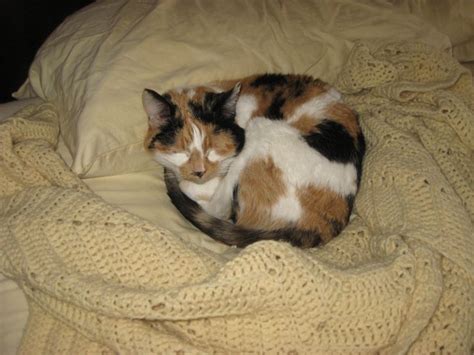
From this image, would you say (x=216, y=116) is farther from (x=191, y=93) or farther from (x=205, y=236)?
(x=205, y=236)

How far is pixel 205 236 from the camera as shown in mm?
1347

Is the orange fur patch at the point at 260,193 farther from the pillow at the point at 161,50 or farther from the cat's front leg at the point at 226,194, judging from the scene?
the pillow at the point at 161,50

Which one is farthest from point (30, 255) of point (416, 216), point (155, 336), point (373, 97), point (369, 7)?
point (369, 7)

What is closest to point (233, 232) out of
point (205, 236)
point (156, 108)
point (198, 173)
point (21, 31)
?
point (205, 236)

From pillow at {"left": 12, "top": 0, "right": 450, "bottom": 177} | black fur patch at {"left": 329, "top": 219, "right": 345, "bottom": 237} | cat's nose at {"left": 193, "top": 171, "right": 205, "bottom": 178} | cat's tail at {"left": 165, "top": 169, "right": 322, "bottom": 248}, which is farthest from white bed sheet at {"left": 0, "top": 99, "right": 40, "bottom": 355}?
black fur patch at {"left": 329, "top": 219, "right": 345, "bottom": 237}

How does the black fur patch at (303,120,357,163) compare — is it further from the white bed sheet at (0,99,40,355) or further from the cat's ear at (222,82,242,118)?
the white bed sheet at (0,99,40,355)

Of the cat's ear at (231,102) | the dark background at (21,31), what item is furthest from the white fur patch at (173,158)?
the dark background at (21,31)

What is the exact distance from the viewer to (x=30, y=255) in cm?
110

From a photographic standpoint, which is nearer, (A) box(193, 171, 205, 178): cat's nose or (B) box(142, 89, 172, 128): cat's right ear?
(B) box(142, 89, 172, 128): cat's right ear

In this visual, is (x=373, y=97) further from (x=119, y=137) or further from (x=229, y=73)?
(x=119, y=137)

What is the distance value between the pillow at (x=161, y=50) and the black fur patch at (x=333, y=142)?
15.3 inches

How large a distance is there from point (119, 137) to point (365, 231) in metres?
0.87

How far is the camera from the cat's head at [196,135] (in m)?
1.40

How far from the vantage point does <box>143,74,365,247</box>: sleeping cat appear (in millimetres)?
1306
